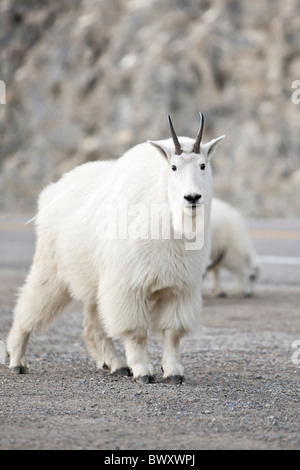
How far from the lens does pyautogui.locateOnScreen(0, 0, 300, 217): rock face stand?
24.1 metres

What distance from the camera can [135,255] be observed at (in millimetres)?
5918

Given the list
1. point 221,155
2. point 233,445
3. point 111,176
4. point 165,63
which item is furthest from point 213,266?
point 165,63

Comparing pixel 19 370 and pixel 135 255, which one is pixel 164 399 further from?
pixel 19 370

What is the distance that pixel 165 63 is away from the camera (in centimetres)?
2538

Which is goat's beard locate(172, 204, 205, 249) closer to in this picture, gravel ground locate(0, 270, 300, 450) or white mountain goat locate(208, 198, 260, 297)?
gravel ground locate(0, 270, 300, 450)

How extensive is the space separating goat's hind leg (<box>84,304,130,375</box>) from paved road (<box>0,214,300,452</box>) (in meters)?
0.10

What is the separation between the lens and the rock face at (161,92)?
24125 mm

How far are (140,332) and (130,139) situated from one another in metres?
19.7

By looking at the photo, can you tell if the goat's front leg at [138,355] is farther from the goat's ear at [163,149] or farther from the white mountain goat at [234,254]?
the white mountain goat at [234,254]

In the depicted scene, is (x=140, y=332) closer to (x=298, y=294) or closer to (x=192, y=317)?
(x=192, y=317)

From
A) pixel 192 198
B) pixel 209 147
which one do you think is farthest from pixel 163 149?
pixel 192 198

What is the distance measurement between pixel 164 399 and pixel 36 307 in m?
1.62

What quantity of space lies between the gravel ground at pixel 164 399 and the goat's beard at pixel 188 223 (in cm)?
104

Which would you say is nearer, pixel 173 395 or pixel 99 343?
pixel 173 395
